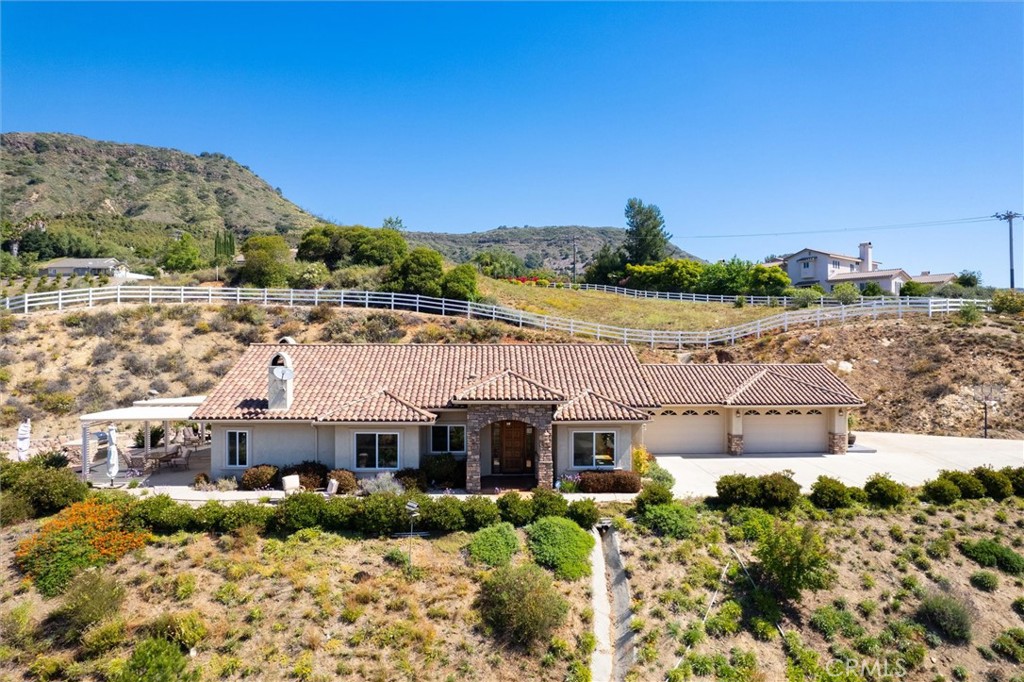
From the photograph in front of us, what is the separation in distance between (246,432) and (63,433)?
613 inches

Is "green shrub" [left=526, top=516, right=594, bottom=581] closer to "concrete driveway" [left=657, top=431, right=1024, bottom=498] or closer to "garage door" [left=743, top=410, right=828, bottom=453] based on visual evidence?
"concrete driveway" [left=657, top=431, right=1024, bottom=498]

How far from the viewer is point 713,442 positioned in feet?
91.6

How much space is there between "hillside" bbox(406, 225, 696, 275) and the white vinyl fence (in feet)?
337

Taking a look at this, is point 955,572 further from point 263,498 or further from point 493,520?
point 263,498

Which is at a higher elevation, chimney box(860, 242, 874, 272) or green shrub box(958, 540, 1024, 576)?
chimney box(860, 242, 874, 272)

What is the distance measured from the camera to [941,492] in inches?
786

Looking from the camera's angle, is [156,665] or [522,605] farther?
[522,605]

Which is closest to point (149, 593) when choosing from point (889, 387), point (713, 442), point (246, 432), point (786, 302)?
point (246, 432)

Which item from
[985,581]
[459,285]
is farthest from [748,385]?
[459,285]

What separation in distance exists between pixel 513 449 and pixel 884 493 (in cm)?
1257

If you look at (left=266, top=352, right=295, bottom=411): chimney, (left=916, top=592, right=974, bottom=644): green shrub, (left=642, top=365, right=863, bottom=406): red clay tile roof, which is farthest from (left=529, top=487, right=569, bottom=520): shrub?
(left=642, top=365, right=863, bottom=406): red clay tile roof

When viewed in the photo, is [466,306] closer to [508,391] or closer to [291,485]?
[508,391]

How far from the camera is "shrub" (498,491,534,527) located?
58.4 feet

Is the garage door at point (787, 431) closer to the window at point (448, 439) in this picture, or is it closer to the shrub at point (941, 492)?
the shrub at point (941, 492)
